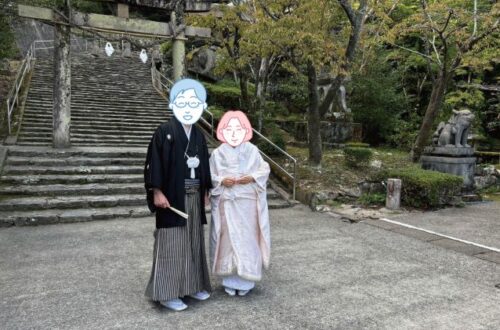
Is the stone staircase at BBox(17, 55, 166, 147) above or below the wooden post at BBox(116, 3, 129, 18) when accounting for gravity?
below

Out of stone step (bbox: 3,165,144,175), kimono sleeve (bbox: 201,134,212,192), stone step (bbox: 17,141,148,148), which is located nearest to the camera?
kimono sleeve (bbox: 201,134,212,192)

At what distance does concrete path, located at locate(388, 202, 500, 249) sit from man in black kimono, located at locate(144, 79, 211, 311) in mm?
4555

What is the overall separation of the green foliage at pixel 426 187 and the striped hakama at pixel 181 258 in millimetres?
5662

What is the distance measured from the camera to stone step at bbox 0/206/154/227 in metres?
6.28

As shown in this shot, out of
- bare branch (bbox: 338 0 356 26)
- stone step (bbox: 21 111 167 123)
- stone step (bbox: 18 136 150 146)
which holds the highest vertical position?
bare branch (bbox: 338 0 356 26)

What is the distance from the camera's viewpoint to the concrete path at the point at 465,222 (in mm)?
6238

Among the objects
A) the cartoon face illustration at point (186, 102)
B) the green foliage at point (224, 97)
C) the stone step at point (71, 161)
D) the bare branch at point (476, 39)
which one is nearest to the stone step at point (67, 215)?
the stone step at point (71, 161)

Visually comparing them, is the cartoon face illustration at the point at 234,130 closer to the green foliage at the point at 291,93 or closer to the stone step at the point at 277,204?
the stone step at the point at 277,204

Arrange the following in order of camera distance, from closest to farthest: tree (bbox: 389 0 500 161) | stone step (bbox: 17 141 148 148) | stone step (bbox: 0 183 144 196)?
1. stone step (bbox: 0 183 144 196)
2. stone step (bbox: 17 141 148 148)
3. tree (bbox: 389 0 500 161)

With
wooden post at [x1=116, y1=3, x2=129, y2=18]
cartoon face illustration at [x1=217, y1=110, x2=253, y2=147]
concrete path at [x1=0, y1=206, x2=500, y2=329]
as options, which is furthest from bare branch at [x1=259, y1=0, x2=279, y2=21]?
cartoon face illustration at [x1=217, y1=110, x2=253, y2=147]

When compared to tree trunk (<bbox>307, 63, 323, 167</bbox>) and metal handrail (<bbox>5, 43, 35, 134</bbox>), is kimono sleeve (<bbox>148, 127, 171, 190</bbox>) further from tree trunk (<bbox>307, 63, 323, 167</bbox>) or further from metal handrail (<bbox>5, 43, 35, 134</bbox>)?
metal handrail (<bbox>5, 43, 35, 134</bbox>)

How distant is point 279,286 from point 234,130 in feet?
5.43

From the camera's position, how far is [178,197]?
347cm

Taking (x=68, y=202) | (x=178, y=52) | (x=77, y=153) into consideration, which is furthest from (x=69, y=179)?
(x=178, y=52)
